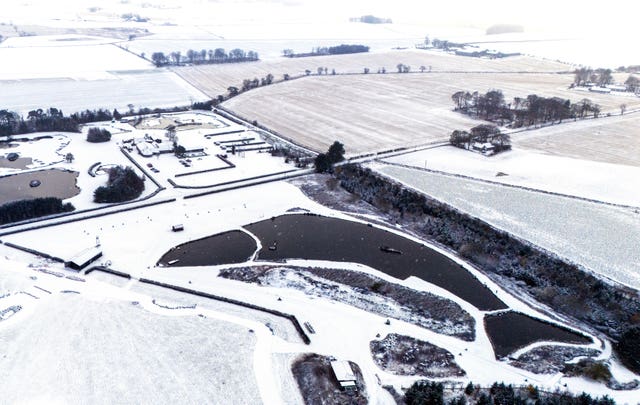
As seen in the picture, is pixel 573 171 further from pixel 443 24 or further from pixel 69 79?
pixel 443 24

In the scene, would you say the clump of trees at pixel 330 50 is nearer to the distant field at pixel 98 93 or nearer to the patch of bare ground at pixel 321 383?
the distant field at pixel 98 93

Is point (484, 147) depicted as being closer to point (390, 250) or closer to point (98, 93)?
point (390, 250)

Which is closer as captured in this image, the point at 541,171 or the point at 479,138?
the point at 541,171

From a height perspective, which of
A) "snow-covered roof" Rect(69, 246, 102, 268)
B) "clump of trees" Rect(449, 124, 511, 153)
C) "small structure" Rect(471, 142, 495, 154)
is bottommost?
"snow-covered roof" Rect(69, 246, 102, 268)

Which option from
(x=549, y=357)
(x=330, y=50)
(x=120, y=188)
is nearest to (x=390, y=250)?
(x=549, y=357)

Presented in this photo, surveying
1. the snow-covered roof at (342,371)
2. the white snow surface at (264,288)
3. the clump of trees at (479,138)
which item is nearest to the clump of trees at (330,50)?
the clump of trees at (479,138)

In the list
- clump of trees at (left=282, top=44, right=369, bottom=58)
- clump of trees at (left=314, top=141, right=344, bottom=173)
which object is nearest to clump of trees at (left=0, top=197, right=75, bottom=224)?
clump of trees at (left=314, top=141, right=344, bottom=173)

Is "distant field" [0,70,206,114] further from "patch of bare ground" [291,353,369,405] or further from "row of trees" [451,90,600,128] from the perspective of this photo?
"patch of bare ground" [291,353,369,405]
